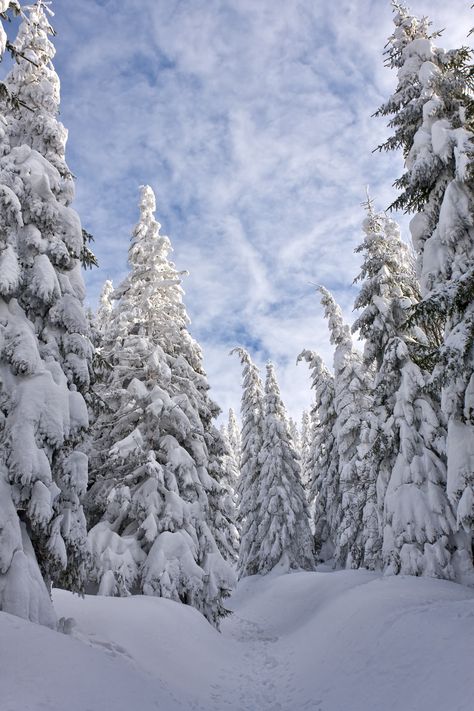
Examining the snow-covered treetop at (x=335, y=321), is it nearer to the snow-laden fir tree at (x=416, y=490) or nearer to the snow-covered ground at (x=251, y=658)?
the snow-laden fir tree at (x=416, y=490)

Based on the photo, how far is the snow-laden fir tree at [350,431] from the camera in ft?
81.9

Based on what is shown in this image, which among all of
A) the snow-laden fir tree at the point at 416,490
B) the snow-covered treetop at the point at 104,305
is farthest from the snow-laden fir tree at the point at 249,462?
the snow-laden fir tree at the point at 416,490

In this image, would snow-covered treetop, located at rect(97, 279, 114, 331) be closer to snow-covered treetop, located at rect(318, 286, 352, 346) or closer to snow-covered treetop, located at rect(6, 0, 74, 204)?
snow-covered treetop, located at rect(318, 286, 352, 346)

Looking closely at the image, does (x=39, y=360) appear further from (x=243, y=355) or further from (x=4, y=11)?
(x=243, y=355)

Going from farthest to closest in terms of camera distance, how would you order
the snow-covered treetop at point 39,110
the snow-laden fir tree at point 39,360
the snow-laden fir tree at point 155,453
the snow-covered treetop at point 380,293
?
the snow-covered treetop at point 380,293 → the snow-laden fir tree at point 155,453 → the snow-covered treetop at point 39,110 → the snow-laden fir tree at point 39,360

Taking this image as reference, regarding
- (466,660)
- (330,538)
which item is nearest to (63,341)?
(466,660)

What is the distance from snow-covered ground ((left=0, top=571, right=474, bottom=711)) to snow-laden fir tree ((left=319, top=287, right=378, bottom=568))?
9.22m

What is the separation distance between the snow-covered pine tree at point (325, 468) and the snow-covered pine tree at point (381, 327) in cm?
1086

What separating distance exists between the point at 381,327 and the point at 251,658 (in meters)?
11.7

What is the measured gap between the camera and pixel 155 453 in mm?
16438

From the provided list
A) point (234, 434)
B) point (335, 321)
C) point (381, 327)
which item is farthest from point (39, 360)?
point (234, 434)

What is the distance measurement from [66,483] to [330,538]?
99.6ft

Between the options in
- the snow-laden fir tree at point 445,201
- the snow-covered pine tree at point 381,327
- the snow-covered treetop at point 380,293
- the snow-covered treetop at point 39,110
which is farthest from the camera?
the snow-covered treetop at point 380,293

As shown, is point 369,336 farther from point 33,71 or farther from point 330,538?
point 330,538
